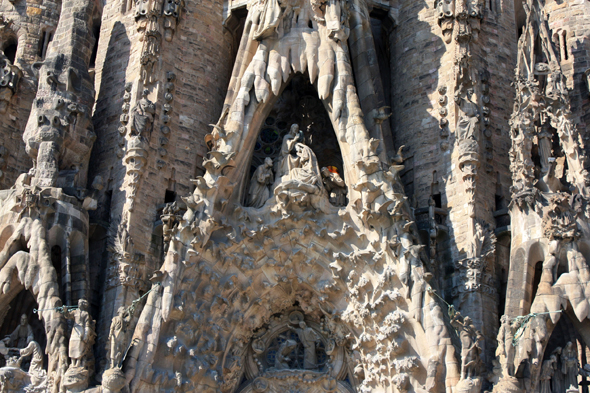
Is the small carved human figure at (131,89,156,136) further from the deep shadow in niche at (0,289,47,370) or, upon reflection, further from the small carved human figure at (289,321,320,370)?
the small carved human figure at (289,321,320,370)

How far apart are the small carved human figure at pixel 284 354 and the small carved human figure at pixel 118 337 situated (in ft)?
8.39

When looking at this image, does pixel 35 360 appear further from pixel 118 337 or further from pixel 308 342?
pixel 308 342

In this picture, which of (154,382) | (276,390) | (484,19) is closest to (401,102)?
(484,19)

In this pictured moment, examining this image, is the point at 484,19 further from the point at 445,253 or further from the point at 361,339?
the point at 361,339

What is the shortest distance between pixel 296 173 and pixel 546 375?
15.3 ft

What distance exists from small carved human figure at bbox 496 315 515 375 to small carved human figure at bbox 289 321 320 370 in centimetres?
294

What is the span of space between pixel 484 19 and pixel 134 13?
6197mm

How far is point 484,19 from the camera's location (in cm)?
1661

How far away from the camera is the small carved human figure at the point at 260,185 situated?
14383 mm

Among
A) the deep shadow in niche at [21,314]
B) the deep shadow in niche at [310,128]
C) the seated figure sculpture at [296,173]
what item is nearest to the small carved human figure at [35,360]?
the deep shadow in niche at [21,314]

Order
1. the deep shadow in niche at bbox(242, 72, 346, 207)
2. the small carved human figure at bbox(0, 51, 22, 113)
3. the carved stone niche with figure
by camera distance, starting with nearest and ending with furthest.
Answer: the carved stone niche with figure, the small carved human figure at bbox(0, 51, 22, 113), the deep shadow in niche at bbox(242, 72, 346, 207)

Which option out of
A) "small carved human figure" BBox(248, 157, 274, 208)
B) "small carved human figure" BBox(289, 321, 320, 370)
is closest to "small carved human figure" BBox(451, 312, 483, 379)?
"small carved human figure" BBox(289, 321, 320, 370)

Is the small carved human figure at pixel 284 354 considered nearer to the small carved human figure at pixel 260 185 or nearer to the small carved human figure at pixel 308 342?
the small carved human figure at pixel 308 342

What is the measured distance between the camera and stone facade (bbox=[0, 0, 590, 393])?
12977 mm
